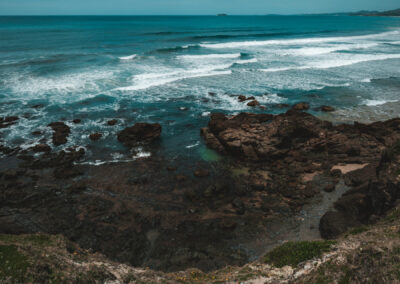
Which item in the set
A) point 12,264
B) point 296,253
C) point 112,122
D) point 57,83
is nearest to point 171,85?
point 112,122

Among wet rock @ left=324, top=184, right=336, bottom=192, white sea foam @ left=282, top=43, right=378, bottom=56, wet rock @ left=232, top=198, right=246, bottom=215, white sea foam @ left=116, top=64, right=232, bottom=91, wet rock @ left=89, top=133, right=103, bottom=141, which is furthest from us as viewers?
white sea foam @ left=282, top=43, right=378, bottom=56

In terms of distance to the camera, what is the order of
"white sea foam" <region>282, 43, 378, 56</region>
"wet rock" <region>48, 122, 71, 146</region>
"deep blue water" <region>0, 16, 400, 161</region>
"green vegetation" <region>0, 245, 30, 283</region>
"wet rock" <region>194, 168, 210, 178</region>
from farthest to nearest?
"white sea foam" <region>282, 43, 378, 56</region>, "deep blue water" <region>0, 16, 400, 161</region>, "wet rock" <region>48, 122, 71, 146</region>, "wet rock" <region>194, 168, 210, 178</region>, "green vegetation" <region>0, 245, 30, 283</region>

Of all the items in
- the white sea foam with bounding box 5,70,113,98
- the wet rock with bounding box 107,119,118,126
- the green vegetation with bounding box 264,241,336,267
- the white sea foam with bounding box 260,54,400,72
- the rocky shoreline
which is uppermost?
the white sea foam with bounding box 260,54,400,72

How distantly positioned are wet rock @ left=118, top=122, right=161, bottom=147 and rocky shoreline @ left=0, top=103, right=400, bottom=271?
0.27 ft

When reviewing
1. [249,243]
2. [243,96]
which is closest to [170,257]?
[249,243]

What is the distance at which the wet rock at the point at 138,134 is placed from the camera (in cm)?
2306

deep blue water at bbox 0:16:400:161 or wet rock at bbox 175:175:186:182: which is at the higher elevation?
deep blue water at bbox 0:16:400:161

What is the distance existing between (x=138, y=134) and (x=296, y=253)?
646 inches

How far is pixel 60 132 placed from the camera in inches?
935

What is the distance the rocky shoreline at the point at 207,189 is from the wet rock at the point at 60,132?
0.09 metres

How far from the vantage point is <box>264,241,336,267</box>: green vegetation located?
31.2 ft

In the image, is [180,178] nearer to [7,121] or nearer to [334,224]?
[334,224]

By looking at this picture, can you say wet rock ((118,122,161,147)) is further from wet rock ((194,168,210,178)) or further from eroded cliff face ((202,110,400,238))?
wet rock ((194,168,210,178))

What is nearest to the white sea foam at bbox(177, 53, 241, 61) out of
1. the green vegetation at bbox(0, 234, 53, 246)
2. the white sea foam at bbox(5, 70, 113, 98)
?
the white sea foam at bbox(5, 70, 113, 98)
